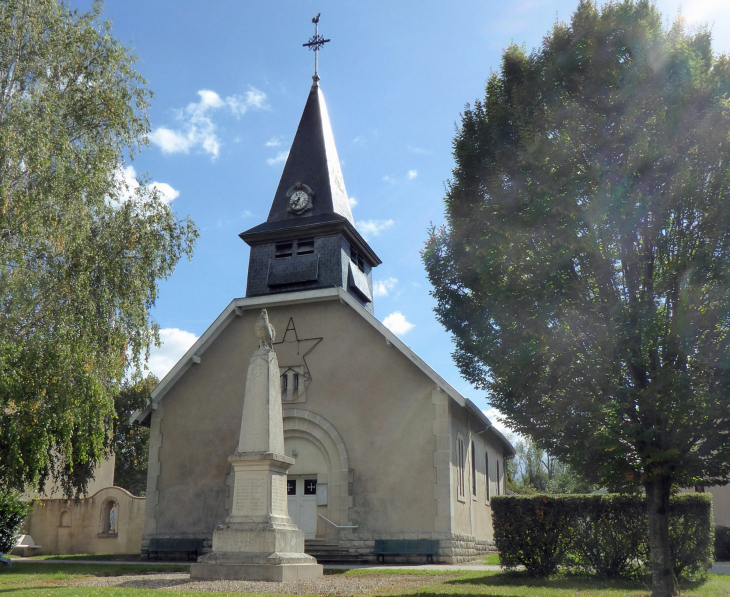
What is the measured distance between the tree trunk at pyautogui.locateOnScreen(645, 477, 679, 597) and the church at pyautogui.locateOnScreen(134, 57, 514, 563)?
22.1 ft

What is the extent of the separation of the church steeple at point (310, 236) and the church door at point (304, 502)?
5403mm

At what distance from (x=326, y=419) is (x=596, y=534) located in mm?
7717

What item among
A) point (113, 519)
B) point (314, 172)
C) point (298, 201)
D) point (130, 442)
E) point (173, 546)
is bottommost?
point (173, 546)

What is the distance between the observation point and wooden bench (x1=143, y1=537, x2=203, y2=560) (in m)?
17.4

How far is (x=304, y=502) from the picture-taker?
56.4 feet

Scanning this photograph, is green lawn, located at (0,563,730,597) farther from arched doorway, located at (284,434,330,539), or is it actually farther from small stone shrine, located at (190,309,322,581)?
arched doorway, located at (284,434,330,539)

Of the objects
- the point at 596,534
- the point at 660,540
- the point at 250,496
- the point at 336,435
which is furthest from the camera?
the point at 336,435

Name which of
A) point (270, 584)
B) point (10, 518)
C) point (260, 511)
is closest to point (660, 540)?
point (270, 584)

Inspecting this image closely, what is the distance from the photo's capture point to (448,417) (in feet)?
53.4

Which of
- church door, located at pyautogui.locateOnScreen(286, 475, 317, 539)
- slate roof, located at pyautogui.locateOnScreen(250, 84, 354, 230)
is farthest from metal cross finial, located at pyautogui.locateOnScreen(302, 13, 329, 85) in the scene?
church door, located at pyautogui.locateOnScreen(286, 475, 317, 539)

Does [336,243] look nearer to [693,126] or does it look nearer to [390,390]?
[390,390]

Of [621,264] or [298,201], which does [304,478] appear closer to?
[298,201]

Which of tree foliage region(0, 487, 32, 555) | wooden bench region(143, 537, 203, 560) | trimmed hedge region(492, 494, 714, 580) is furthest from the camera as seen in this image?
wooden bench region(143, 537, 203, 560)

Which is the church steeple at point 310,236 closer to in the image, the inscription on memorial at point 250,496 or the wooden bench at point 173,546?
the wooden bench at point 173,546
